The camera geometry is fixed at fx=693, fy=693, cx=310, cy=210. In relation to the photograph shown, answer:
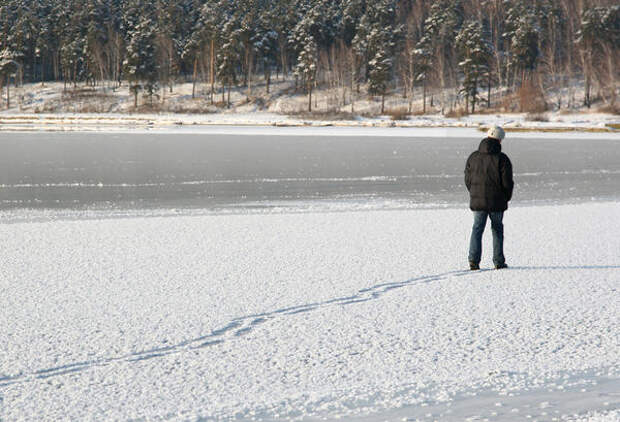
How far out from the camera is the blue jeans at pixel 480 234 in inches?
286

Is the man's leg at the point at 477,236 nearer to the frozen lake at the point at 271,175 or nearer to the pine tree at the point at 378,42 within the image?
the frozen lake at the point at 271,175

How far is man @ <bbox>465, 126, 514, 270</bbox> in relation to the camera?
22.9 feet

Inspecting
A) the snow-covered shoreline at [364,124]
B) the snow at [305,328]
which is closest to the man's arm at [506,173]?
the snow at [305,328]

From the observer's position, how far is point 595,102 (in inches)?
2603

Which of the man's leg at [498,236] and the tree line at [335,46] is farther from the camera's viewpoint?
the tree line at [335,46]

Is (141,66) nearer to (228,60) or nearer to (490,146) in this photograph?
(228,60)

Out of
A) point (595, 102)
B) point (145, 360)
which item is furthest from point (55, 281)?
point (595, 102)

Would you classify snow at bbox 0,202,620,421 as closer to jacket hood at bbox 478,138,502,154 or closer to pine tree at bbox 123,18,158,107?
jacket hood at bbox 478,138,502,154

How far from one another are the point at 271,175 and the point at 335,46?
75586mm

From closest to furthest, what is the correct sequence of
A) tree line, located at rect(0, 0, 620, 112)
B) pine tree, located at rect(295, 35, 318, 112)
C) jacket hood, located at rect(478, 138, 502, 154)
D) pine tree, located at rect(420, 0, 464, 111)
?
jacket hood, located at rect(478, 138, 502, 154) → tree line, located at rect(0, 0, 620, 112) → pine tree, located at rect(295, 35, 318, 112) → pine tree, located at rect(420, 0, 464, 111)

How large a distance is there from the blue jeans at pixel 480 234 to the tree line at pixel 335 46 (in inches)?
2239

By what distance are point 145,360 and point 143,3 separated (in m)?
114

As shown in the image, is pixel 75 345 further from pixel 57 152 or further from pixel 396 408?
pixel 57 152

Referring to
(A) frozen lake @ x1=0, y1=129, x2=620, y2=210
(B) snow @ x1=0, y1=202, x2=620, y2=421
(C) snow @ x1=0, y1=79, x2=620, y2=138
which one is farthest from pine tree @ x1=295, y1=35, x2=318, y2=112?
(B) snow @ x1=0, y1=202, x2=620, y2=421
